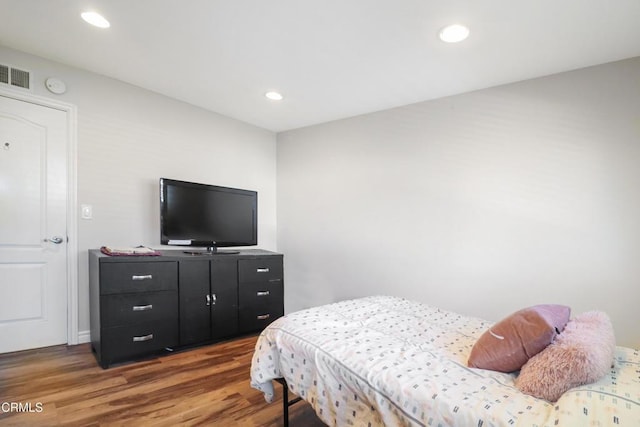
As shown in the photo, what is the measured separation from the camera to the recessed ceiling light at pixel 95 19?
1.96 metres

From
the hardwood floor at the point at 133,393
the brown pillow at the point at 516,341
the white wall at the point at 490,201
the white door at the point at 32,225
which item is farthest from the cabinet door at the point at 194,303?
the brown pillow at the point at 516,341

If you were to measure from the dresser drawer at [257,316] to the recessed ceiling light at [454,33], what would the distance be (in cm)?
282

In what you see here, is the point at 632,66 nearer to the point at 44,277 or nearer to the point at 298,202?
the point at 298,202

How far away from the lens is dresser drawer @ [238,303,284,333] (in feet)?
10.3

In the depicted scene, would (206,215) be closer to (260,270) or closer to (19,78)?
(260,270)

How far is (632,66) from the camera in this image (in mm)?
2189

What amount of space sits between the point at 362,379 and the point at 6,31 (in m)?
3.17

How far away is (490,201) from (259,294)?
7.66ft

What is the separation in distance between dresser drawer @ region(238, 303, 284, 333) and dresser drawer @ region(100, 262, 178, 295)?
77cm

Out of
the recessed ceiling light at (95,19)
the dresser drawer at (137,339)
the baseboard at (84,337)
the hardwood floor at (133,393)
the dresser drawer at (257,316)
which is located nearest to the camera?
the hardwood floor at (133,393)

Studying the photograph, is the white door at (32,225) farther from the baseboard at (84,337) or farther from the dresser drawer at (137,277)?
the dresser drawer at (137,277)

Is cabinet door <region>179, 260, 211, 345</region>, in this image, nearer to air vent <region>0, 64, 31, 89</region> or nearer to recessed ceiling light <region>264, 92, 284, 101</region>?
recessed ceiling light <region>264, 92, 284, 101</region>

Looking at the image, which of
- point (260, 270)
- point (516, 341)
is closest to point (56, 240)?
point (260, 270)

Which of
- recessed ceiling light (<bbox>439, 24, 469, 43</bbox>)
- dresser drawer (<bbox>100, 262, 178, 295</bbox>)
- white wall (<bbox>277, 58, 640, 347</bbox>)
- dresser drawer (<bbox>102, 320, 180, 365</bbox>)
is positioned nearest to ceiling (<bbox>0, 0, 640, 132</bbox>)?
recessed ceiling light (<bbox>439, 24, 469, 43</bbox>)
